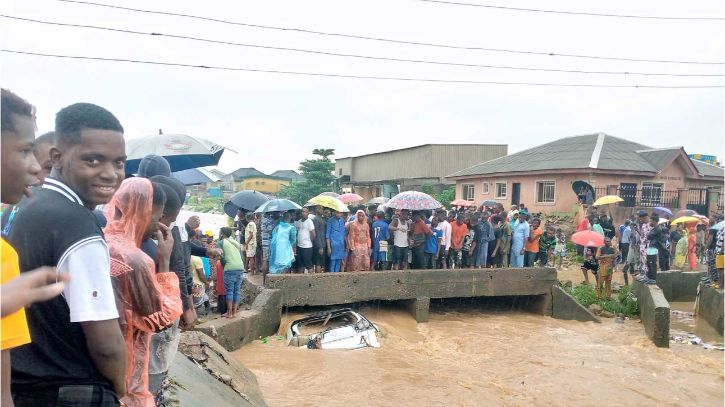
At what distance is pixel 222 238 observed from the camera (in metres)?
7.82

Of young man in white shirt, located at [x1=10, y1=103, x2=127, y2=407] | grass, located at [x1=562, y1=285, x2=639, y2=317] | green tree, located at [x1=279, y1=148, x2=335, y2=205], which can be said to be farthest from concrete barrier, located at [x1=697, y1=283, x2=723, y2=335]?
green tree, located at [x1=279, y1=148, x2=335, y2=205]

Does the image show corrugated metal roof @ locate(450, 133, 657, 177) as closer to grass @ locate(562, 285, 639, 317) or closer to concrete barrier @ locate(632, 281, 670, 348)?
grass @ locate(562, 285, 639, 317)

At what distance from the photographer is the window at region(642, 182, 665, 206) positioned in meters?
20.7

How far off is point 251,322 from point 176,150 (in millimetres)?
3180

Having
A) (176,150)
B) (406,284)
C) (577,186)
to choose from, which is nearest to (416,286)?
(406,284)

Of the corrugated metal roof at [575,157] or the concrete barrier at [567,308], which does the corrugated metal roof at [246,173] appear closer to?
the corrugated metal roof at [575,157]

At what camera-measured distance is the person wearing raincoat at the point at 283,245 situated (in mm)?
9406

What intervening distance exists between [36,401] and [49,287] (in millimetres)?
762

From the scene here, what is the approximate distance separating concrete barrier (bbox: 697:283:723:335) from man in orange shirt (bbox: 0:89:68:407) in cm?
1220

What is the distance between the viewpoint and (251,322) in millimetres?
8117

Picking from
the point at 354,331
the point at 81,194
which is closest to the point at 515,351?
the point at 354,331

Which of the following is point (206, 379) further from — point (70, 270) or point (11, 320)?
point (11, 320)

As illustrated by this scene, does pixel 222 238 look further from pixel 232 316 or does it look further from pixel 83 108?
pixel 83 108

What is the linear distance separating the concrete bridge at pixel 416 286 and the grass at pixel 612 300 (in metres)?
0.81
